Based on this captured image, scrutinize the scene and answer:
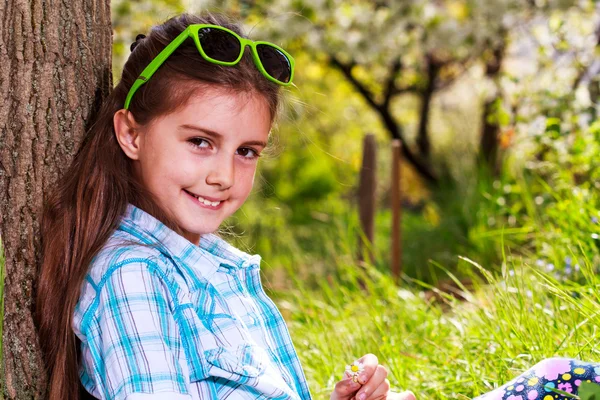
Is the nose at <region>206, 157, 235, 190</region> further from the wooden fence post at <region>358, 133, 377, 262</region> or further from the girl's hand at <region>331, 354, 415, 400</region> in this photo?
the wooden fence post at <region>358, 133, 377, 262</region>

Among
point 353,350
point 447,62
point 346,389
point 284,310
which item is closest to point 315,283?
point 284,310

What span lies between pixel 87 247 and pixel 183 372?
0.34 meters

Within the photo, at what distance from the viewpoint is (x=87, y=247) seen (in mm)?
1509

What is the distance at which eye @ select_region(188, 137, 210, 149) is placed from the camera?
1.56m

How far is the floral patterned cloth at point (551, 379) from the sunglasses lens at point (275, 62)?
85cm

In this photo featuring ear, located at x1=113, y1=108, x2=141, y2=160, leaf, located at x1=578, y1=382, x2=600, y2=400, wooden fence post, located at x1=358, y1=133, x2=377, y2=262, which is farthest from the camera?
wooden fence post, located at x1=358, y1=133, x2=377, y2=262

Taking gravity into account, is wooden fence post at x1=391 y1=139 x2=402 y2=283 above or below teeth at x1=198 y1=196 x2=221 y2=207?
below

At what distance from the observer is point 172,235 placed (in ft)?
5.13

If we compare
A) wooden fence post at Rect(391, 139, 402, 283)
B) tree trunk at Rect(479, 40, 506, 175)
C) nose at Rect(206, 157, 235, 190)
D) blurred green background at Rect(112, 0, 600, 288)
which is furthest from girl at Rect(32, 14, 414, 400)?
tree trunk at Rect(479, 40, 506, 175)

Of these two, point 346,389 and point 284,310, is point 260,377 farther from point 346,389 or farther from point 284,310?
point 284,310

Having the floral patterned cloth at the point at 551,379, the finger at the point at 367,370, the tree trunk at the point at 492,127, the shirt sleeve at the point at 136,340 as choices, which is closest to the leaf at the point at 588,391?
the floral patterned cloth at the point at 551,379

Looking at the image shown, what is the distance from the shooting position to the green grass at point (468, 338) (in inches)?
77.8

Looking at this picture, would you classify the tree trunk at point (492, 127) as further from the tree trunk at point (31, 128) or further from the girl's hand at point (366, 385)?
the tree trunk at point (31, 128)

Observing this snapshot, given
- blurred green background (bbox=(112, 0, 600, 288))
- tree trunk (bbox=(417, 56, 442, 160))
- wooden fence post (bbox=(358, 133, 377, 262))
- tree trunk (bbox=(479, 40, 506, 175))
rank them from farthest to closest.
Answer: tree trunk (bbox=(417, 56, 442, 160)) → tree trunk (bbox=(479, 40, 506, 175)) → wooden fence post (bbox=(358, 133, 377, 262)) → blurred green background (bbox=(112, 0, 600, 288))
